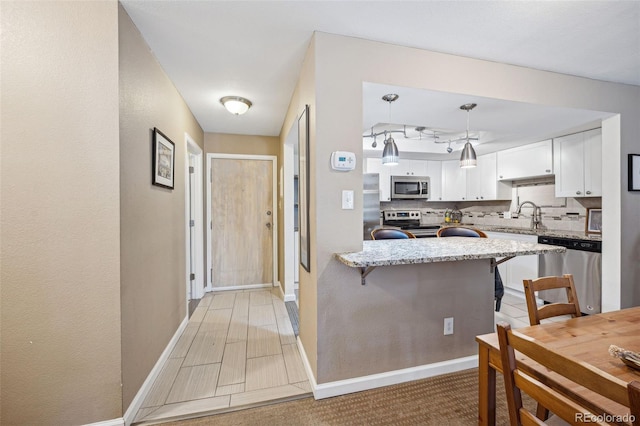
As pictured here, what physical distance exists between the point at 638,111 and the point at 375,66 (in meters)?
2.68

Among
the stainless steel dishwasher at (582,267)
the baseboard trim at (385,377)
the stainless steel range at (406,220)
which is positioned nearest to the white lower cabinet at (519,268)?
the stainless steel dishwasher at (582,267)

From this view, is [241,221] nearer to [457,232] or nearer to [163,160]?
[163,160]

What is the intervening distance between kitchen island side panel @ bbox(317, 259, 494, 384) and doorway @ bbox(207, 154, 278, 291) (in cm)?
245

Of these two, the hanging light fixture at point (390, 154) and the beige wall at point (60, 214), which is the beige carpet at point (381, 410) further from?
the hanging light fixture at point (390, 154)

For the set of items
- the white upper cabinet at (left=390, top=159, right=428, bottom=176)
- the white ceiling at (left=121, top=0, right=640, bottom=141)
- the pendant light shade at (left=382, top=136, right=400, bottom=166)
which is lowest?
the pendant light shade at (left=382, top=136, right=400, bottom=166)

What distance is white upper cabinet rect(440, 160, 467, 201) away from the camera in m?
4.81

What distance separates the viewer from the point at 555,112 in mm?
2379

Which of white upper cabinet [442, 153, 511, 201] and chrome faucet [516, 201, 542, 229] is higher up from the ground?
white upper cabinet [442, 153, 511, 201]

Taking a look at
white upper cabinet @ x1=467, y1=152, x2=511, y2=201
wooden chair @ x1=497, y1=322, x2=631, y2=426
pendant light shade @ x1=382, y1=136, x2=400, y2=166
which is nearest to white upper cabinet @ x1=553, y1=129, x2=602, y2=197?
white upper cabinet @ x1=467, y1=152, x2=511, y2=201

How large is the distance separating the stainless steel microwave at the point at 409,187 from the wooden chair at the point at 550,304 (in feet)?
11.0

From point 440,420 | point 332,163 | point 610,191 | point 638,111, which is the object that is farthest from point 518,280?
point 332,163

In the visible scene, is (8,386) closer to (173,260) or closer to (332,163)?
(173,260)

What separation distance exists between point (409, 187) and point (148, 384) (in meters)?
4.35

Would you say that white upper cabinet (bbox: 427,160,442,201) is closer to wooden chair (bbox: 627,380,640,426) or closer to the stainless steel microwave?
the stainless steel microwave
